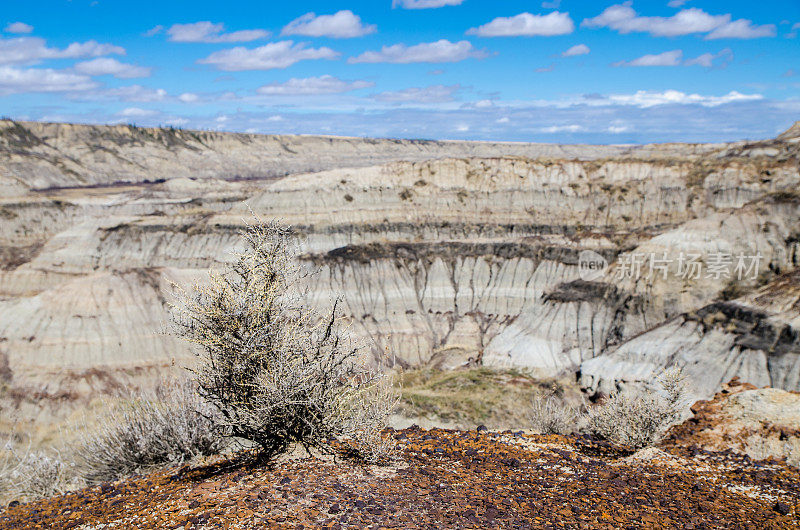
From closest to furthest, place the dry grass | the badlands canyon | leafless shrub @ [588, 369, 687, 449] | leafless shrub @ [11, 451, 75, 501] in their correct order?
leafless shrub @ [11, 451, 75, 501] → leafless shrub @ [588, 369, 687, 449] → the dry grass → the badlands canyon

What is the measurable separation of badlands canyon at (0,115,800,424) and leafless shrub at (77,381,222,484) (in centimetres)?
1066

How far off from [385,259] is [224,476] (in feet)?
136

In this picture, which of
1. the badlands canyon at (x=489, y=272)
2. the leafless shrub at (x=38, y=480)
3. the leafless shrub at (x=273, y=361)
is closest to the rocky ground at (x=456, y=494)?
the leafless shrub at (x=273, y=361)

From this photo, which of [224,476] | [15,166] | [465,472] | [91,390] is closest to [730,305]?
[465,472]

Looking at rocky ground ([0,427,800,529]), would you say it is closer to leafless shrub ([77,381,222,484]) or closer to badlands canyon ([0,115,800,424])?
leafless shrub ([77,381,222,484])

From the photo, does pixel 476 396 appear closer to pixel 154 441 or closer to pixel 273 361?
pixel 154 441

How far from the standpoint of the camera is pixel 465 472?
8.08 metres

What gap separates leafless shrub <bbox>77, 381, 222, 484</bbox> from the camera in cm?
983

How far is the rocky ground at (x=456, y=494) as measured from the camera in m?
6.51

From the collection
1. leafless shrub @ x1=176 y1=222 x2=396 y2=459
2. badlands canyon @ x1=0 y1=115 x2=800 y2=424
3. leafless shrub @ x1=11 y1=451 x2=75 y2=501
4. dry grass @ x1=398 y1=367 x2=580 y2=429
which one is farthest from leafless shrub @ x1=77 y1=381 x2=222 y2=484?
dry grass @ x1=398 y1=367 x2=580 y2=429

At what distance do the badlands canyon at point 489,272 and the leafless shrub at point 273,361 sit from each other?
38.7 feet

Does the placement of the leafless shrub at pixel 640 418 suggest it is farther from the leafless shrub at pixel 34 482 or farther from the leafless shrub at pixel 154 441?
the leafless shrub at pixel 34 482

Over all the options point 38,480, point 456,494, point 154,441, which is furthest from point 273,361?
point 38,480

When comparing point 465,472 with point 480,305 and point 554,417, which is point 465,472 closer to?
point 554,417
